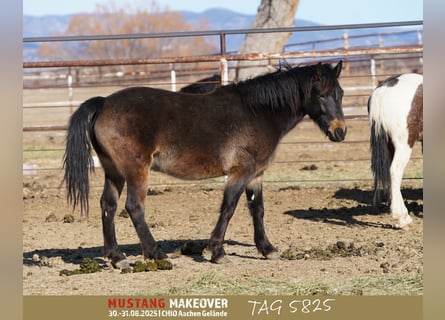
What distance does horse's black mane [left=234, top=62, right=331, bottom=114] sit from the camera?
22.1ft

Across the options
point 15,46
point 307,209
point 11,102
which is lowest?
point 307,209

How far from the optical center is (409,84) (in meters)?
8.14

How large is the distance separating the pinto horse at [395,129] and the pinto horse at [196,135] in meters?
1.49

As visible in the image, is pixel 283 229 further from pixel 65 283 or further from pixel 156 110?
pixel 65 283

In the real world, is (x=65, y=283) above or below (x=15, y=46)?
below

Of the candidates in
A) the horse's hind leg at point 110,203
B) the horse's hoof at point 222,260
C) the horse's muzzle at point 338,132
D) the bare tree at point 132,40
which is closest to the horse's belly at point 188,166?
the horse's hind leg at point 110,203

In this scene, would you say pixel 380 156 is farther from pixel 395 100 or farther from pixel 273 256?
pixel 273 256

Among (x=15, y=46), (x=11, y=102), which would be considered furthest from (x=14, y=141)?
(x=15, y=46)

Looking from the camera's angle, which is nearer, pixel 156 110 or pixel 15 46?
pixel 15 46

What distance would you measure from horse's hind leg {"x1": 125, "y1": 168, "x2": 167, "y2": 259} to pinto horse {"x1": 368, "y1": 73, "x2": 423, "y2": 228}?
2.88 m

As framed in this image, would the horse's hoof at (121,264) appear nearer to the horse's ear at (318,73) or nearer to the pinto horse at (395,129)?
the horse's ear at (318,73)

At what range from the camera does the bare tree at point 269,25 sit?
17.0 metres

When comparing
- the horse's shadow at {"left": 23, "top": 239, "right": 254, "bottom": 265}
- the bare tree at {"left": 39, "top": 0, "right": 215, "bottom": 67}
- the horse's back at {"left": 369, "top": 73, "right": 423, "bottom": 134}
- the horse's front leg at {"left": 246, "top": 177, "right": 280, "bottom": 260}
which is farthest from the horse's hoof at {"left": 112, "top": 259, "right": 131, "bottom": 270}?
the bare tree at {"left": 39, "top": 0, "right": 215, "bottom": 67}

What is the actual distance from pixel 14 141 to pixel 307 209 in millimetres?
5961
